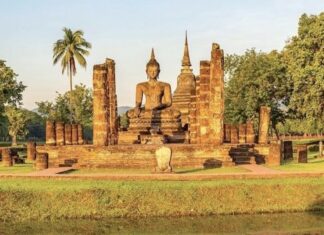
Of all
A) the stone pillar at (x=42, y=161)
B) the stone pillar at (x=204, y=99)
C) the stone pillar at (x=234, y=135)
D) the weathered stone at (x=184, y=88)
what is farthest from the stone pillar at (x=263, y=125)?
the stone pillar at (x=42, y=161)

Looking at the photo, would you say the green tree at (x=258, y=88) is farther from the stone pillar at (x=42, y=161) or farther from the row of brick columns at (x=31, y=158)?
the stone pillar at (x=42, y=161)

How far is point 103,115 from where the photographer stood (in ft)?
86.8

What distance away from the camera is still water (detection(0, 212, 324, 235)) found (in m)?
15.3

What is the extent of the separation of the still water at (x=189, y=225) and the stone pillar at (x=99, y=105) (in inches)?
389

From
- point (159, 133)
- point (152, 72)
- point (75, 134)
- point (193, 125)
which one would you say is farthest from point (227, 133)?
point (75, 134)

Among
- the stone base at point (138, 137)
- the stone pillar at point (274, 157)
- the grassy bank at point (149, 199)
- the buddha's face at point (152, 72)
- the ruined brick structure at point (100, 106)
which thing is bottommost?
the grassy bank at point (149, 199)

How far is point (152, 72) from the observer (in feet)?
109

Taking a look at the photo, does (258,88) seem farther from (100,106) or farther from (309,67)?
(100,106)

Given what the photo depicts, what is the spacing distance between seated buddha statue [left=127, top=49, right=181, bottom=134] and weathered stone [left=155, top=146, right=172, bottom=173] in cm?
1048

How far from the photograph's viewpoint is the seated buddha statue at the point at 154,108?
3241 centimetres

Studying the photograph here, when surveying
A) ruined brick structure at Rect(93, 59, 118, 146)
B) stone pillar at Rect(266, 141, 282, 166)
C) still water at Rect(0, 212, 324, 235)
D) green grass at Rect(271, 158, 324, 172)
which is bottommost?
still water at Rect(0, 212, 324, 235)

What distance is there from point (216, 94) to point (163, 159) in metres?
5.61

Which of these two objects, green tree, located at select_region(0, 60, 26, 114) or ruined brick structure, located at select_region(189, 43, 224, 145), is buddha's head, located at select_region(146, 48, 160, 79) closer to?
ruined brick structure, located at select_region(189, 43, 224, 145)

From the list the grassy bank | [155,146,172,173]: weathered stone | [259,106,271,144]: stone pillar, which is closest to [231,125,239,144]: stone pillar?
[259,106,271,144]: stone pillar
